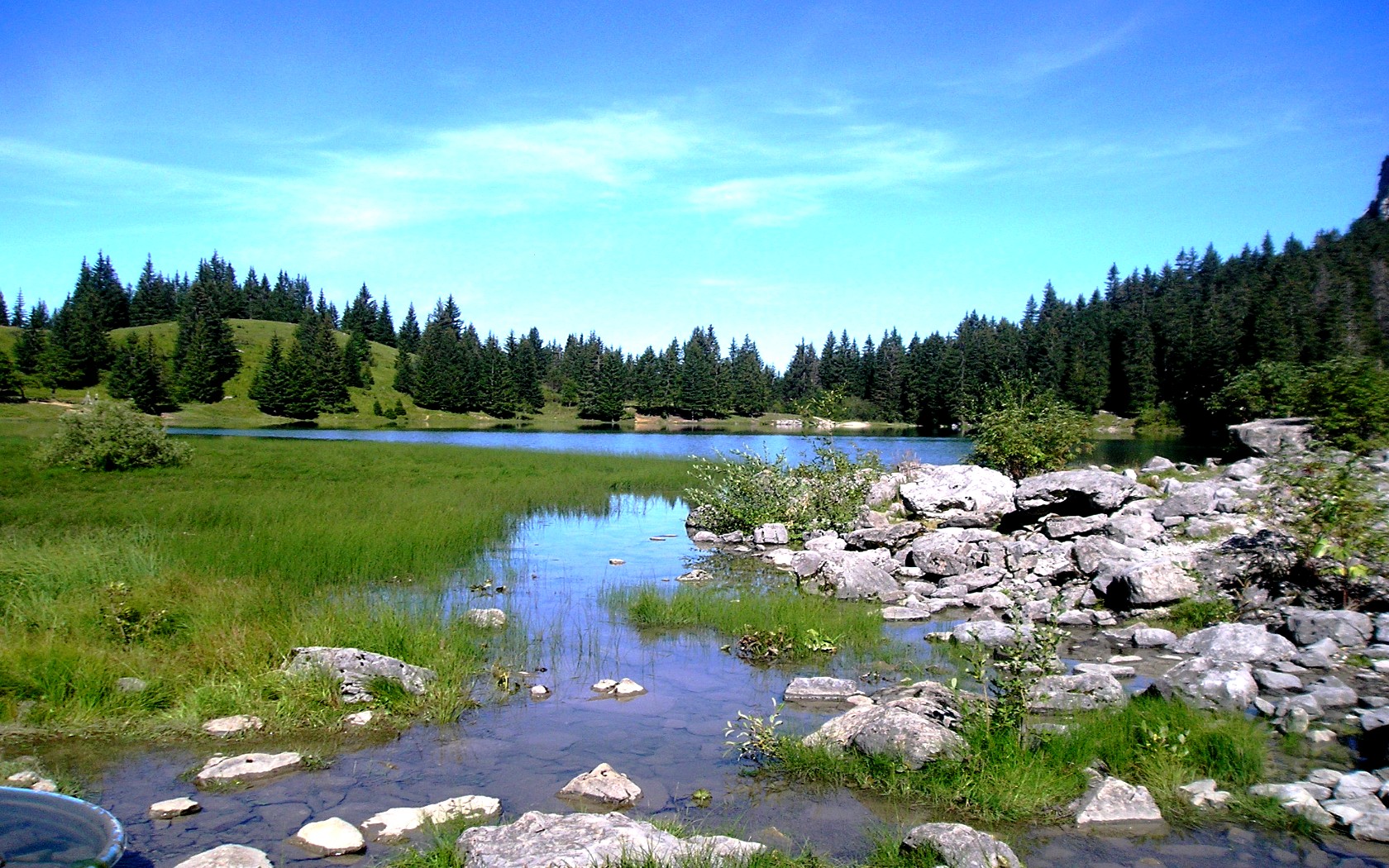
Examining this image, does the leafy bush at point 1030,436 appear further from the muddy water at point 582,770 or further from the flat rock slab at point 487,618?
the flat rock slab at point 487,618

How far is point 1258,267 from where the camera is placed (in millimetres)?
124812

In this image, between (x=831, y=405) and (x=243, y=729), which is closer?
(x=243, y=729)

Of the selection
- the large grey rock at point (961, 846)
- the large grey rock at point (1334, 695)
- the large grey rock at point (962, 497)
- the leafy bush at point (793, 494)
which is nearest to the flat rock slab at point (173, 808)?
the large grey rock at point (961, 846)

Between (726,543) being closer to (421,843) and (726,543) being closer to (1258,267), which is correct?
(421,843)

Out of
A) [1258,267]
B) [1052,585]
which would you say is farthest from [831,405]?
[1258,267]

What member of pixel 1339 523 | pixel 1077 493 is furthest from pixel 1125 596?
pixel 1077 493

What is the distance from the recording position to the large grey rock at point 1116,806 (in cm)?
657

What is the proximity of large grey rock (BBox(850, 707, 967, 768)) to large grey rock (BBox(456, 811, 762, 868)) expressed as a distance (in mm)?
2122

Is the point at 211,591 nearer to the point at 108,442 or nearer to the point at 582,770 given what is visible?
the point at 582,770

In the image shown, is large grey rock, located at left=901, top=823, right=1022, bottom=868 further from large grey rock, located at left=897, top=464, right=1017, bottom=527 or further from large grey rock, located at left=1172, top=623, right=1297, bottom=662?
large grey rock, located at left=897, top=464, right=1017, bottom=527

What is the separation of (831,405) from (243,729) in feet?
65.7

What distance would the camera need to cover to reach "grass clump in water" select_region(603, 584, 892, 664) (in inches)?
468

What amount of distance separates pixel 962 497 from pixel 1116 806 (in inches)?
616

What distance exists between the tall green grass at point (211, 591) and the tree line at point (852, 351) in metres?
76.9
